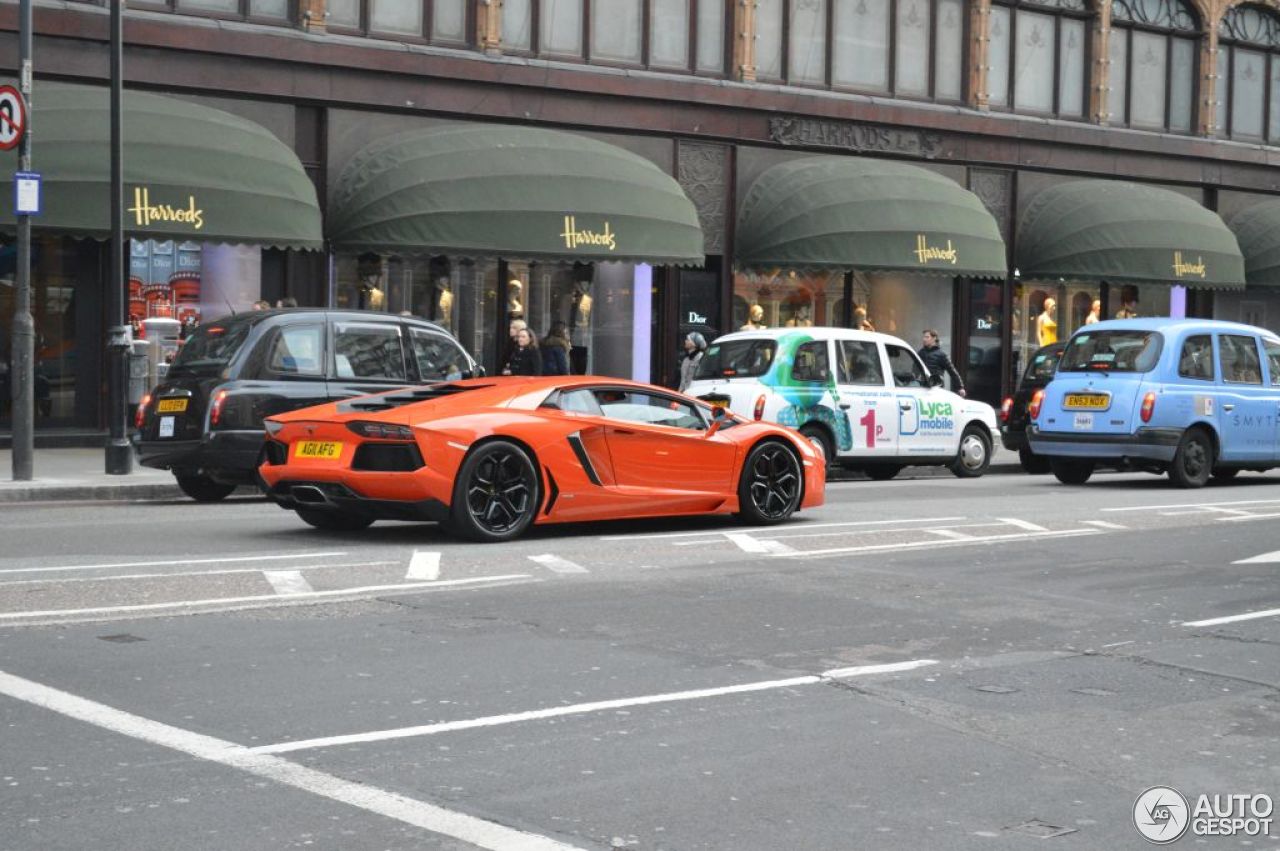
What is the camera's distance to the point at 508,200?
81.9 ft

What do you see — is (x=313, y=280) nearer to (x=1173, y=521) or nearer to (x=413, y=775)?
(x=1173, y=521)

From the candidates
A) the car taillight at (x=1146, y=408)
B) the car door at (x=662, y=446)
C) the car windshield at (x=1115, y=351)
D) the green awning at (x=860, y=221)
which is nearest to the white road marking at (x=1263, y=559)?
the car door at (x=662, y=446)

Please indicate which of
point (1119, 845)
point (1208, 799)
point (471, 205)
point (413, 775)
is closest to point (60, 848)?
point (413, 775)

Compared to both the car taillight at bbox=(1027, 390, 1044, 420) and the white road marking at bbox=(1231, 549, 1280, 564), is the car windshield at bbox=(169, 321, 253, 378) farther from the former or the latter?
the car taillight at bbox=(1027, 390, 1044, 420)

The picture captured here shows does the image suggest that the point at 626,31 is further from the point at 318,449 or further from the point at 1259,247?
the point at 318,449

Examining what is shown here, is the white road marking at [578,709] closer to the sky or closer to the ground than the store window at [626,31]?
closer to the ground

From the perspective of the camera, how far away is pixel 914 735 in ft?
22.5

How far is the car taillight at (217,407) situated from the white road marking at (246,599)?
5.96 metres

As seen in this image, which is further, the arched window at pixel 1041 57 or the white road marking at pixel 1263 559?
the arched window at pixel 1041 57

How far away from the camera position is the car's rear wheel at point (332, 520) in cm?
1370

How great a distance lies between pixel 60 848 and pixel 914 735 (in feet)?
10.6

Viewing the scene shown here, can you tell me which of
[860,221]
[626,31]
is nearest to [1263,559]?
[860,221]

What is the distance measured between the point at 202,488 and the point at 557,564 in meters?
6.71

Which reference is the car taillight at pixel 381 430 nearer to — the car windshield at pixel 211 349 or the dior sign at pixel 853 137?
the car windshield at pixel 211 349
